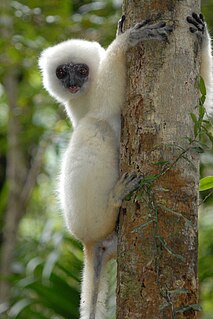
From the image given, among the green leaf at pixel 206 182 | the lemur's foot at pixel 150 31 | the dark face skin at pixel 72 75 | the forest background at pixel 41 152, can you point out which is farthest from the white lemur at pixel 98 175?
the forest background at pixel 41 152

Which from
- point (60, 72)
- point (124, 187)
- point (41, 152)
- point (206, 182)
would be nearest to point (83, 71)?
point (60, 72)

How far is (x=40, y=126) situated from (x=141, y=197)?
176 inches

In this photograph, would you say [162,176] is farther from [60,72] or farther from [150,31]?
[60,72]

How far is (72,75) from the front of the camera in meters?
4.04

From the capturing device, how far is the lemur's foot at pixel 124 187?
2.55 m

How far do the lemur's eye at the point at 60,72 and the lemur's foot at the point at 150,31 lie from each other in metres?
1.39

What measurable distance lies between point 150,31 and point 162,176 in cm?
64

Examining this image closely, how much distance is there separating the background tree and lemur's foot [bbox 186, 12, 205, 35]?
0.03 metres

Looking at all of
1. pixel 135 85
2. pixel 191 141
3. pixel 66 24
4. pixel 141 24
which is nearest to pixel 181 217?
pixel 191 141

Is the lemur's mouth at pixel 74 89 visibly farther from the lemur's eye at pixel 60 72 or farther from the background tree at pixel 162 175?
the background tree at pixel 162 175

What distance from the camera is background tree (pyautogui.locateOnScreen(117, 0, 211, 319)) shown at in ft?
7.74

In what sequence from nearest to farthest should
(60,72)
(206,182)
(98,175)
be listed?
(206,182), (98,175), (60,72)

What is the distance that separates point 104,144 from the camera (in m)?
3.30

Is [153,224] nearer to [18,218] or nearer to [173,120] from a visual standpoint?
[173,120]
